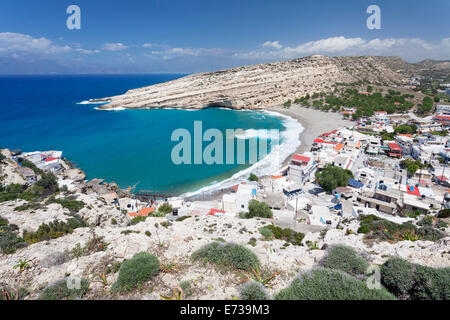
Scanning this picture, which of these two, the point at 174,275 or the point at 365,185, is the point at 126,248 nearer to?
the point at 174,275

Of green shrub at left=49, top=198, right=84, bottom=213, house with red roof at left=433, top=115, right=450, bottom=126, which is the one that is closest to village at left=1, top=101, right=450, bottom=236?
green shrub at left=49, top=198, right=84, bottom=213

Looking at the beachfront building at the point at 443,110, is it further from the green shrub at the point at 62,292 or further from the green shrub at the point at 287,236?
the green shrub at the point at 62,292

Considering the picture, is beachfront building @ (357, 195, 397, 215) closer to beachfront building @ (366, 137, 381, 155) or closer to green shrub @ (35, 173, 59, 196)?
beachfront building @ (366, 137, 381, 155)

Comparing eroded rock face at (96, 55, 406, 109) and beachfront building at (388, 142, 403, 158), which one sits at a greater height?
eroded rock face at (96, 55, 406, 109)

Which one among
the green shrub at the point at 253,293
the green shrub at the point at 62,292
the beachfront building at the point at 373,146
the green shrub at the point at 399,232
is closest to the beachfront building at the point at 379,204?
the green shrub at the point at 399,232

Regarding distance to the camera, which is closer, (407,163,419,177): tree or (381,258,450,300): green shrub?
(381,258,450,300): green shrub
